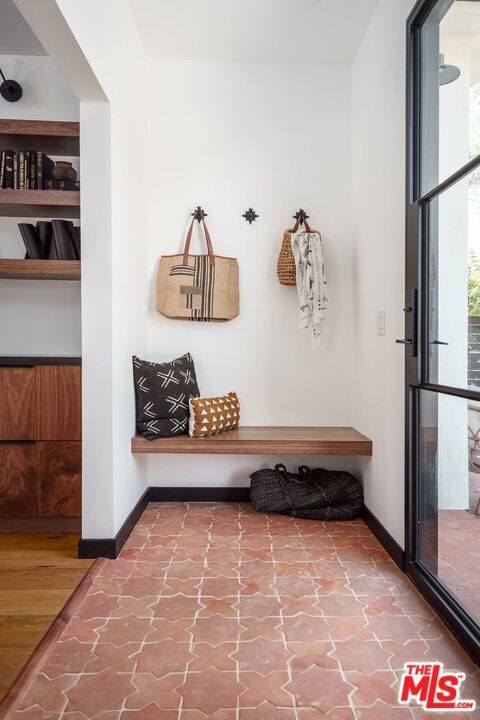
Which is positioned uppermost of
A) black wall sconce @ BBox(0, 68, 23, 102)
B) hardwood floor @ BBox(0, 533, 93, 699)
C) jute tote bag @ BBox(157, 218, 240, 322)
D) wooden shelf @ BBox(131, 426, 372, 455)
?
black wall sconce @ BBox(0, 68, 23, 102)

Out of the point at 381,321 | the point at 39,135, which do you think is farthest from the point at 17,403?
the point at 381,321

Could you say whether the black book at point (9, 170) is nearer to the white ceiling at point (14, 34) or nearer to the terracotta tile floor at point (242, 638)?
the white ceiling at point (14, 34)

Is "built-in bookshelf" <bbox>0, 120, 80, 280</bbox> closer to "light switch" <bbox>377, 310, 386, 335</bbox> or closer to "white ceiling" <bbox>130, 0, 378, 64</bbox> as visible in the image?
A: "white ceiling" <bbox>130, 0, 378, 64</bbox>

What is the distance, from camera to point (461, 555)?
5.63 ft

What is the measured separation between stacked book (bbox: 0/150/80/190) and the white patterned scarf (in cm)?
138

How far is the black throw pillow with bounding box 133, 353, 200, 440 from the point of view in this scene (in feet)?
8.91

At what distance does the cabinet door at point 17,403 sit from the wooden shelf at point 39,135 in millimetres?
1323

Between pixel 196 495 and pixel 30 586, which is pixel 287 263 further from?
pixel 30 586

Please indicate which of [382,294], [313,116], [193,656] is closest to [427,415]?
[382,294]

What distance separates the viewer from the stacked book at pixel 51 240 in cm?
256

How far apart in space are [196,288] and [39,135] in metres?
1.23

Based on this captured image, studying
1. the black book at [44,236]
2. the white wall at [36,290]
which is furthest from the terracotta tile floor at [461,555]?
the black book at [44,236]

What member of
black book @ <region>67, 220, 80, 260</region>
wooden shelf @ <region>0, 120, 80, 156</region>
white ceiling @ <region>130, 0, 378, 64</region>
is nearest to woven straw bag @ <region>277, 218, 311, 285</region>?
white ceiling @ <region>130, 0, 378, 64</region>

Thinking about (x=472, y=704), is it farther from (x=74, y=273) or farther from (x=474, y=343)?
(x=74, y=273)
